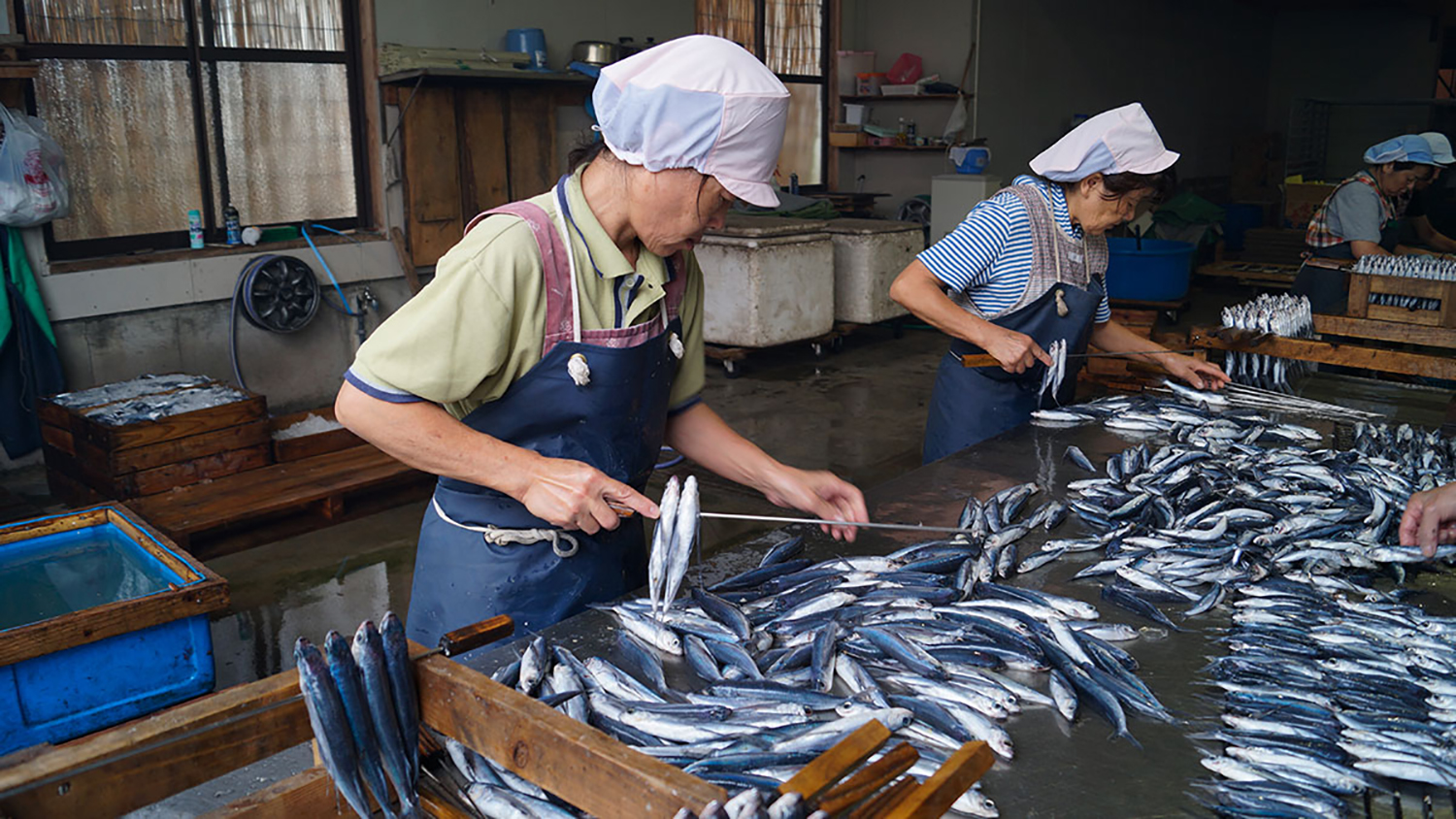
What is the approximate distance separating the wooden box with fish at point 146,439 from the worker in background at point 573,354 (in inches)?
147

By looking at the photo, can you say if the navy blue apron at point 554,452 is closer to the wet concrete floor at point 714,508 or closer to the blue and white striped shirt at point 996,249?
the wet concrete floor at point 714,508

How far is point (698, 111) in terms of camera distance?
2213mm

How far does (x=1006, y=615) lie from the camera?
2377 millimetres

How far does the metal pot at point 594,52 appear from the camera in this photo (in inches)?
378

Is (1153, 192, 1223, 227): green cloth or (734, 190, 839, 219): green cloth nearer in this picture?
(734, 190, 839, 219): green cloth

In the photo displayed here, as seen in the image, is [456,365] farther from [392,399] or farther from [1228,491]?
[1228,491]

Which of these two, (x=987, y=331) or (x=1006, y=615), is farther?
(x=987, y=331)

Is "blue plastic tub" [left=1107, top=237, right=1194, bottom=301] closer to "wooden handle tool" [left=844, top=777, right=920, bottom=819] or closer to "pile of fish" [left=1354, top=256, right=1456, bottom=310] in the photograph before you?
"pile of fish" [left=1354, top=256, right=1456, bottom=310]

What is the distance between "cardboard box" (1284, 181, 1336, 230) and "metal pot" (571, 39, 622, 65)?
27.8 ft

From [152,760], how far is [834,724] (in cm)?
102

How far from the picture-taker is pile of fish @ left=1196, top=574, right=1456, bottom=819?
70.3 inches

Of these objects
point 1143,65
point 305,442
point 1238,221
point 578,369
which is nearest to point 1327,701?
point 578,369

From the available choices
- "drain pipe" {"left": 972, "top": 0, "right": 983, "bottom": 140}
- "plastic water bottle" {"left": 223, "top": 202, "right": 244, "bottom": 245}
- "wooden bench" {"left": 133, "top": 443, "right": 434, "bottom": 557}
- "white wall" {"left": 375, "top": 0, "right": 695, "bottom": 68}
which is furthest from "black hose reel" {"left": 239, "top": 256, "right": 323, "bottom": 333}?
"drain pipe" {"left": 972, "top": 0, "right": 983, "bottom": 140}

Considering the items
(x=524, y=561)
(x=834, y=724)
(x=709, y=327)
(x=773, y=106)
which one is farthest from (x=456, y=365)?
(x=709, y=327)
